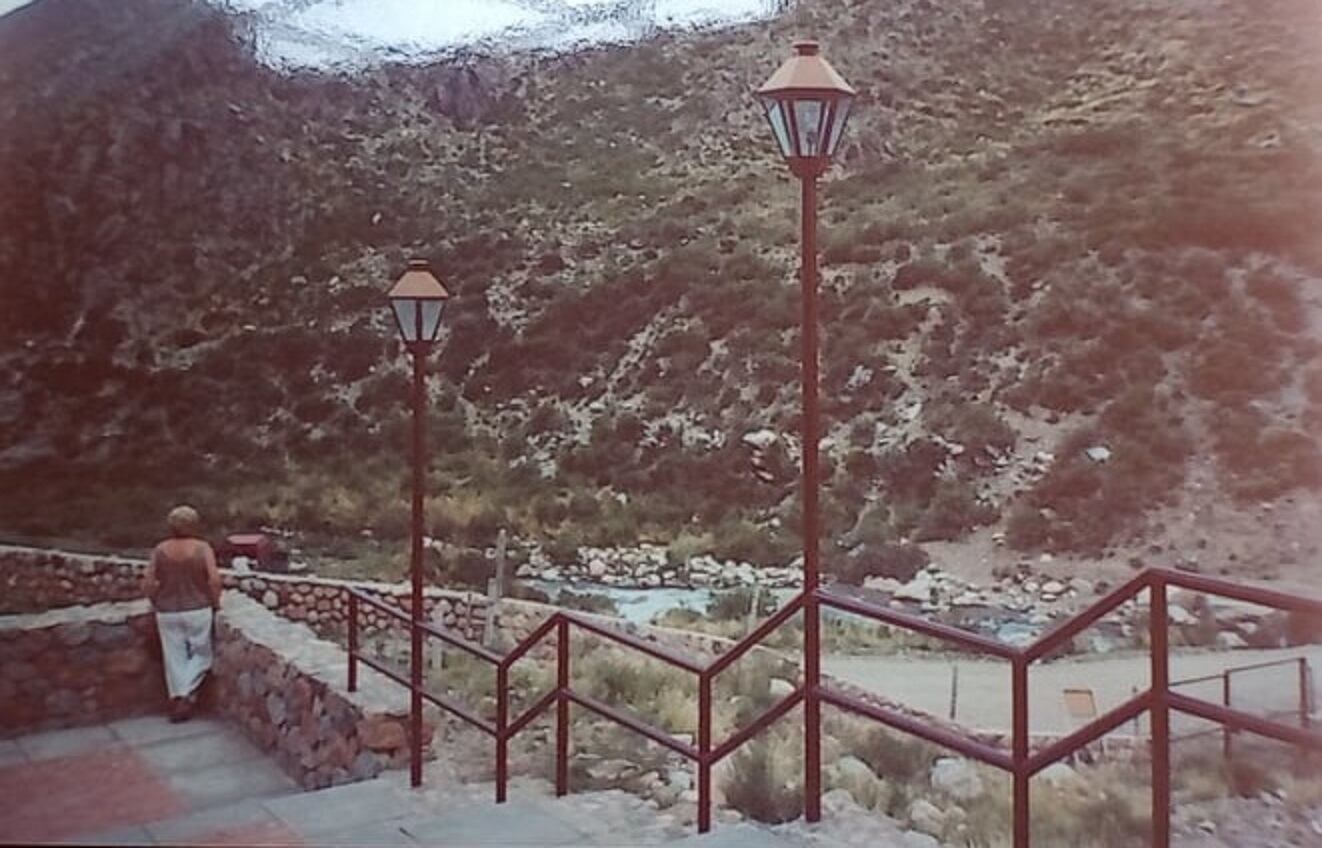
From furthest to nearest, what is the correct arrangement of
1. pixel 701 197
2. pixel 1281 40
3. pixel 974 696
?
pixel 701 197, pixel 1281 40, pixel 974 696

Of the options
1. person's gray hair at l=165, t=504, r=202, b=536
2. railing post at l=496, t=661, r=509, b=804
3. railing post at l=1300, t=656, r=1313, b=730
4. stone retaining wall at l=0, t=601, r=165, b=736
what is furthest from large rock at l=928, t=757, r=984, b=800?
stone retaining wall at l=0, t=601, r=165, b=736

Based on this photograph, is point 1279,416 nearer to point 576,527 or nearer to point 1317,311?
point 1317,311

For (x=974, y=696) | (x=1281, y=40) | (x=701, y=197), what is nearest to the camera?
(x=974, y=696)

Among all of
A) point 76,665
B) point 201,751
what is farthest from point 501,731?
point 76,665

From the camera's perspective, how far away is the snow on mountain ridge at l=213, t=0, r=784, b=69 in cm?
343

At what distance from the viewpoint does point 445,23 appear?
3.51 meters

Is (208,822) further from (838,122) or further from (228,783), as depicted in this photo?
(838,122)

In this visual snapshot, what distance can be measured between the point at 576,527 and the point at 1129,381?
1330 mm

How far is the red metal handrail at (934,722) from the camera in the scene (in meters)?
2.43

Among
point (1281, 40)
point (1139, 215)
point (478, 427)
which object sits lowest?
point (478, 427)

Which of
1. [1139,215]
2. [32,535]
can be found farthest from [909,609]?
[32,535]

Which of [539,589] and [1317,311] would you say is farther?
[539,589]

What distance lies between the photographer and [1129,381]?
3.26m

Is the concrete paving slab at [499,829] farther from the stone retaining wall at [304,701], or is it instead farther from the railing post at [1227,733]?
the railing post at [1227,733]
